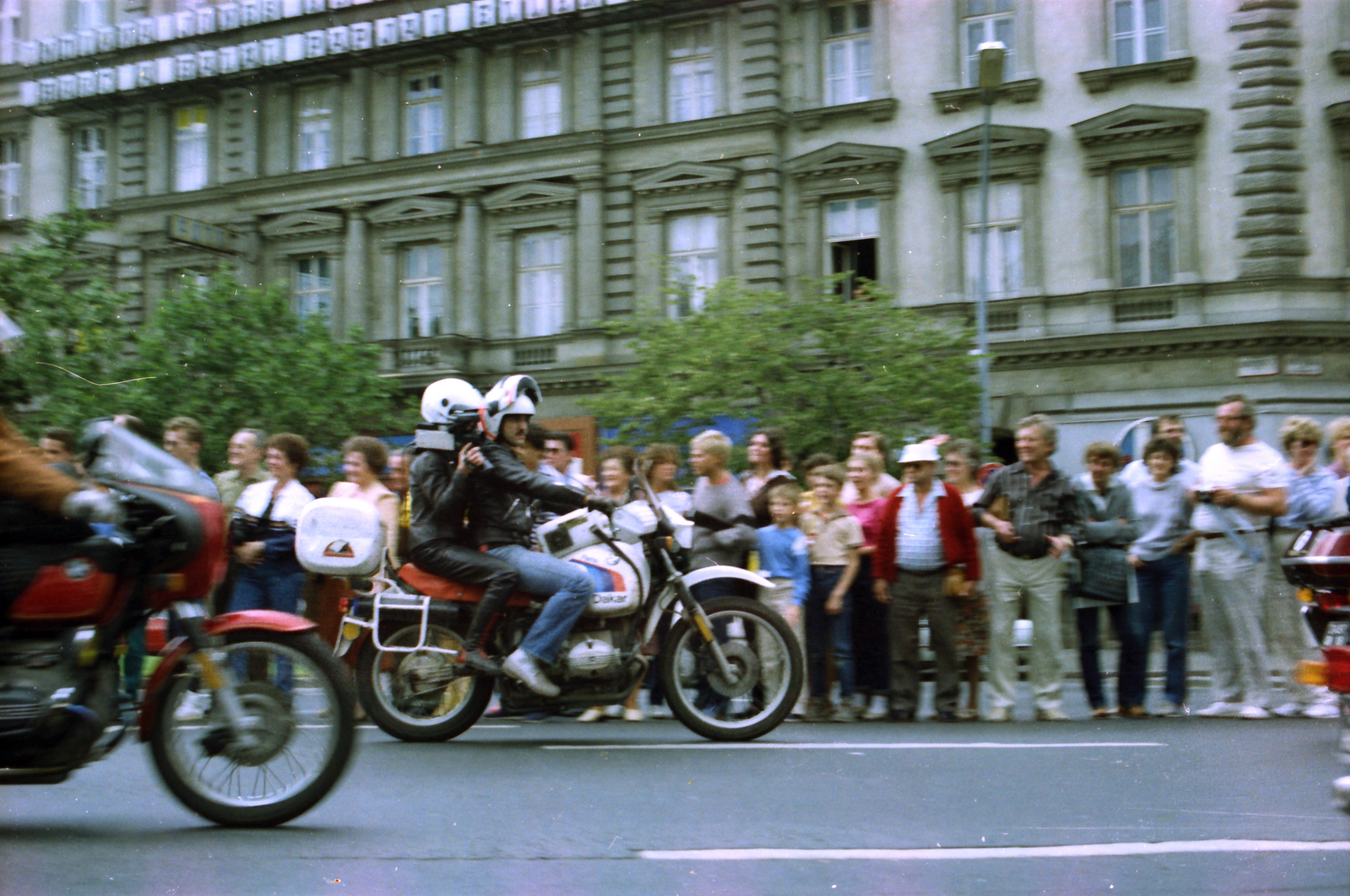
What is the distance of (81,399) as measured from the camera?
25.8 meters

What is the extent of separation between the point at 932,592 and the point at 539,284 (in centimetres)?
2219

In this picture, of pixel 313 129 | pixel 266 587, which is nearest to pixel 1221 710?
pixel 266 587

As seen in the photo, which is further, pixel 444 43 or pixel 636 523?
pixel 444 43

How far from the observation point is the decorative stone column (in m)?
24.4

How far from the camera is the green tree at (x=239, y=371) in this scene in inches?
1039

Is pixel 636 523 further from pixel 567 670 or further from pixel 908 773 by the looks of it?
pixel 908 773

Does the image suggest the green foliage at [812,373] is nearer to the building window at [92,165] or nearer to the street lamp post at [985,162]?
the street lamp post at [985,162]

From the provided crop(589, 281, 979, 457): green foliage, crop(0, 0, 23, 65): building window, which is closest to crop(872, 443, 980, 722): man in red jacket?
crop(589, 281, 979, 457): green foliage

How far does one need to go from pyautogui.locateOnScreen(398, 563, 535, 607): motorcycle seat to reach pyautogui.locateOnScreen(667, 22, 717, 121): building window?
22.1 meters

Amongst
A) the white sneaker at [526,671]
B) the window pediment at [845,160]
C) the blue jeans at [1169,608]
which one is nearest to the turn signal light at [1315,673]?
the white sneaker at [526,671]

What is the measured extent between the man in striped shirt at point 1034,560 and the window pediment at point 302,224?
25.1 meters

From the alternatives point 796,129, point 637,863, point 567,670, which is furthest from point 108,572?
point 796,129

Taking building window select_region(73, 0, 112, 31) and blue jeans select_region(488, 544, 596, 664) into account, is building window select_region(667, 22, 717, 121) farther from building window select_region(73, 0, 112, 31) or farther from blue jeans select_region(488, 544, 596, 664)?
blue jeans select_region(488, 544, 596, 664)

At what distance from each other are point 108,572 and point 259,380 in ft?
72.5
